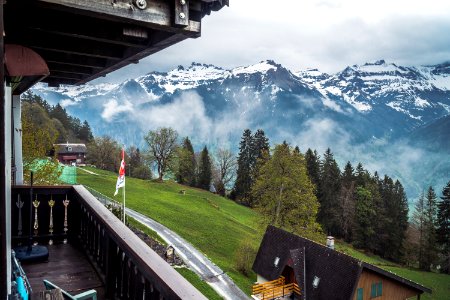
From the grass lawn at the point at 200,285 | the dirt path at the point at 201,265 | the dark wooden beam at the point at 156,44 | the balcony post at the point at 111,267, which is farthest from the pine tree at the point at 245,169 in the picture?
the dark wooden beam at the point at 156,44

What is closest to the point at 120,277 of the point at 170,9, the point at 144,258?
the point at 144,258

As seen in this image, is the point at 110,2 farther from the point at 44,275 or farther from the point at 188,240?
the point at 188,240

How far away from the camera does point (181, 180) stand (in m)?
76.5

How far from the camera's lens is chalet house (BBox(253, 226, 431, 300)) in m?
22.4

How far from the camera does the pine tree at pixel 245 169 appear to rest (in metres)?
70.8

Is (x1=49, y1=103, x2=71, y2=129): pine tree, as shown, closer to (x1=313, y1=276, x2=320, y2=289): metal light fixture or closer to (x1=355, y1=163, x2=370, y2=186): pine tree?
(x1=355, y1=163, x2=370, y2=186): pine tree

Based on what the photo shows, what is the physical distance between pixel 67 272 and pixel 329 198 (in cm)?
6035

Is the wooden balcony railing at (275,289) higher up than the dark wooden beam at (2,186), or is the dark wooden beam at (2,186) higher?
the dark wooden beam at (2,186)

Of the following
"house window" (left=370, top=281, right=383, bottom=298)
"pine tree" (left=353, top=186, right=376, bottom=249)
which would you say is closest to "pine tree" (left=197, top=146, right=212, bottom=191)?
"pine tree" (left=353, top=186, right=376, bottom=249)

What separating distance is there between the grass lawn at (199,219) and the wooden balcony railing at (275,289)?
1.18 meters

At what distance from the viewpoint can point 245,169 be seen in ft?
242

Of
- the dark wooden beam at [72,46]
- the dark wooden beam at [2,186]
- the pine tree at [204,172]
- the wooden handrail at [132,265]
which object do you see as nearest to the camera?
the dark wooden beam at [2,186]

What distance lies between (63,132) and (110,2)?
8255 centimetres

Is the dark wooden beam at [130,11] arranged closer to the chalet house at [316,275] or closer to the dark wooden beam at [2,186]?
the dark wooden beam at [2,186]
